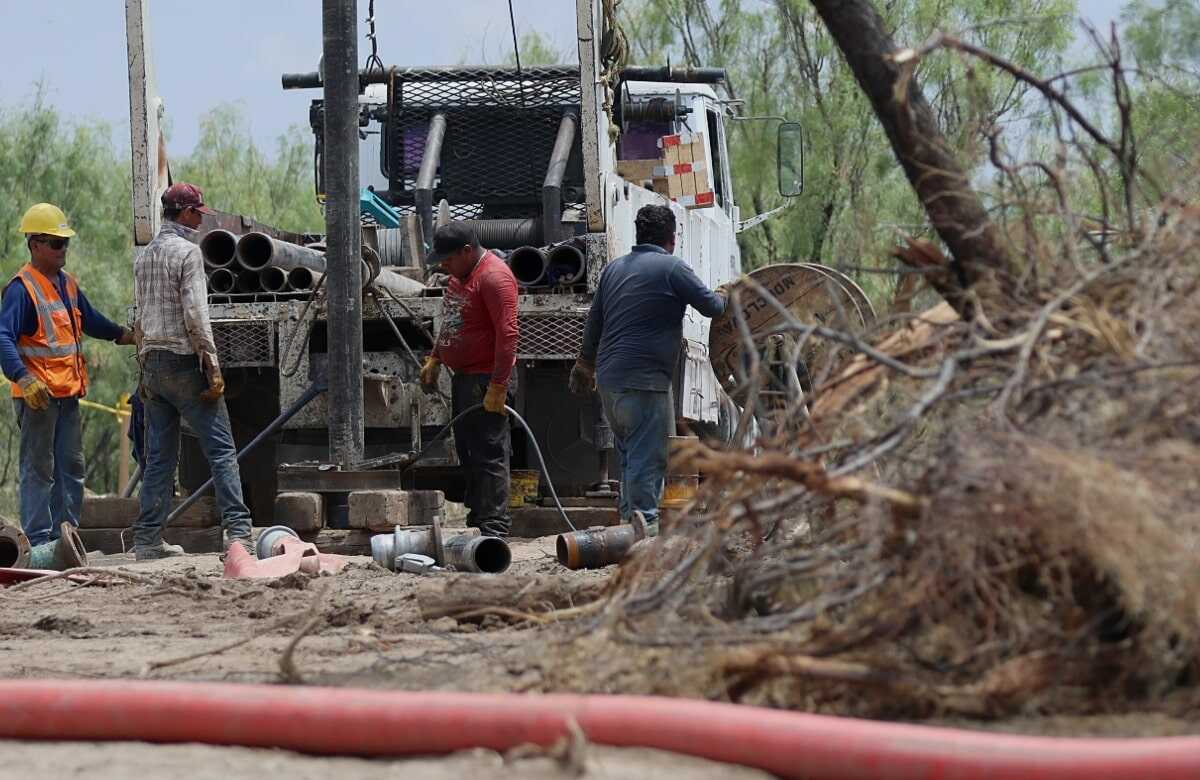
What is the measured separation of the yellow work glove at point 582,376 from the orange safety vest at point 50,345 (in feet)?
8.99

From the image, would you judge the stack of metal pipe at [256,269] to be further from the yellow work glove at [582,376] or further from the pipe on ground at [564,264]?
the yellow work glove at [582,376]

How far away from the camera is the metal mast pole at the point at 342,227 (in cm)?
938

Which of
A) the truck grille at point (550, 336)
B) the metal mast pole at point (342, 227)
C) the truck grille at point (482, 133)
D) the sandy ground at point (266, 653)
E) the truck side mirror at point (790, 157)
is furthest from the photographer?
the truck side mirror at point (790, 157)

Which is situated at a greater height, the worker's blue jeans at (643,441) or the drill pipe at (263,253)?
the drill pipe at (263,253)

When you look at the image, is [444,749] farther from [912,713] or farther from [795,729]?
[912,713]

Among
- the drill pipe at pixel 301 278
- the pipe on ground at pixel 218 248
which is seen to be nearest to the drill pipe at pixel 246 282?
the pipe on ground at pixel 218 248

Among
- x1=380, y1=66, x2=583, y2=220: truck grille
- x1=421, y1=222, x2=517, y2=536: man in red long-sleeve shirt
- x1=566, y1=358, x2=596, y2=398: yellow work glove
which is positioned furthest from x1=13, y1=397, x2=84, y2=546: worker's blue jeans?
x1=380, y1=66, x2=583, y2=220: truck grille

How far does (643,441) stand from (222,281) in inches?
128

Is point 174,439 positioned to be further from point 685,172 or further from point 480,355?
point 685,172

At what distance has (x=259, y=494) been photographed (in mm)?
10930

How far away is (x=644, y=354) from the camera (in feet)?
27.6

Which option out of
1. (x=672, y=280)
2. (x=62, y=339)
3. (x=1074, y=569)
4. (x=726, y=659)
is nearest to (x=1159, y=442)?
(x=1074, y=569)

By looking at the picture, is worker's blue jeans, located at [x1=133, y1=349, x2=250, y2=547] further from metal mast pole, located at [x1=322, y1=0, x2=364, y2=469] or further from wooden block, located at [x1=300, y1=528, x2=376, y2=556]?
metal mast pole, located at [x1=322, y1=0, x2=364, y2=469]

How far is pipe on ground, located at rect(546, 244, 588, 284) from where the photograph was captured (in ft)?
32.0
